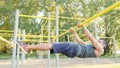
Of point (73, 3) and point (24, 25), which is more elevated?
point (73, 3)

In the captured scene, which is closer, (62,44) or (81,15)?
(62,44)

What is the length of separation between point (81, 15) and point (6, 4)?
595 cm

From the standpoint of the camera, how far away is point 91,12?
65.0 feet

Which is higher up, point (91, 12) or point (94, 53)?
point (91, 12)

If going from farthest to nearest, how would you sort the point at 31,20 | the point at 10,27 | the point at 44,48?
the point at 31,20 → the point at 10,27 → the point at 44,48

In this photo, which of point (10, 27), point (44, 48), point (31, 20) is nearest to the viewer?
point (44, 48)

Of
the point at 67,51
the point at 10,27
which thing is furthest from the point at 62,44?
the point at 10,27

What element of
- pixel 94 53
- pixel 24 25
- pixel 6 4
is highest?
pixel 6 4

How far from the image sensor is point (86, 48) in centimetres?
430

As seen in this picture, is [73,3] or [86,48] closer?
[86,48]

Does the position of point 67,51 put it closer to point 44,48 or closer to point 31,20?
point 44,48

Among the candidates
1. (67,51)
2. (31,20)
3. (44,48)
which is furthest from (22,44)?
(31,20)

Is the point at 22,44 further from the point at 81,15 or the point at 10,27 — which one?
the point at 81,15

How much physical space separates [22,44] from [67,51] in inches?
31.8
